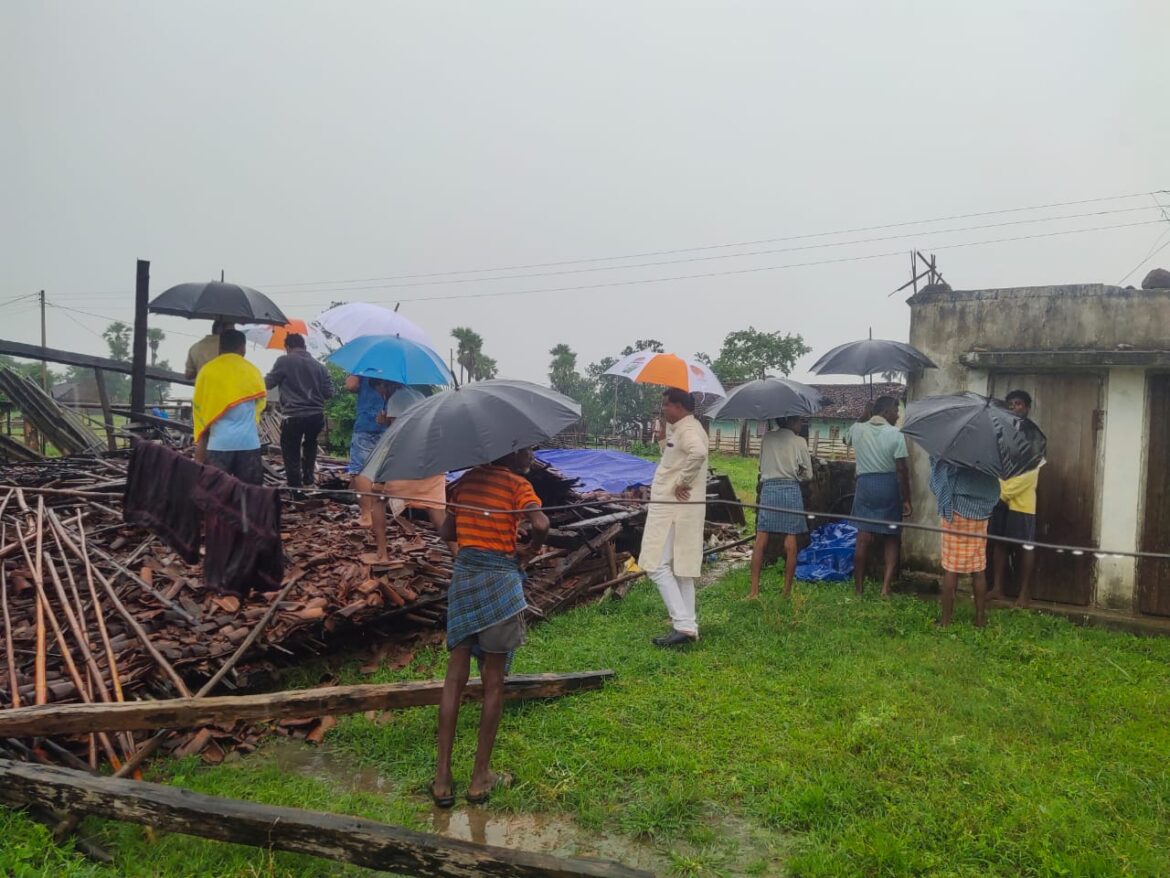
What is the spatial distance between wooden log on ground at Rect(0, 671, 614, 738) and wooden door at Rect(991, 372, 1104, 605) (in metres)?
5.74

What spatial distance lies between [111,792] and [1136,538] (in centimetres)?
816

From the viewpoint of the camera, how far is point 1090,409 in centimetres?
709

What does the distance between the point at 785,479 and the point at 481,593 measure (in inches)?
175

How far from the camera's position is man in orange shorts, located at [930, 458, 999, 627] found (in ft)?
20.3

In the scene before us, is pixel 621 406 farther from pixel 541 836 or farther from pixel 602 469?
pixel 541 836

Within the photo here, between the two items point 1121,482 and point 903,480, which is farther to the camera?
point 903,480

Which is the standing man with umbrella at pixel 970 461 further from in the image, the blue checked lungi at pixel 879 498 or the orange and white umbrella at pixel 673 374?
the orange and white umbrella at pixel 673 374

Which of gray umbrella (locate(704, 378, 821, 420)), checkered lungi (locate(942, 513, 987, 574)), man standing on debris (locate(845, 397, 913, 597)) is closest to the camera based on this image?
checkered lungi (locate(942, 513, 987, 574))

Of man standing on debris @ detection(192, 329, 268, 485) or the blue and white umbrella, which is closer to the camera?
man standing on debris @ detection(192, 329, 268, 485)

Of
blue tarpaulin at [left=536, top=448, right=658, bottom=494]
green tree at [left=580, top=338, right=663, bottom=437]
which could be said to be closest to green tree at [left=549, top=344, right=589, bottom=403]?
green tree at [left=580, top=338, right=663, bottom=437]

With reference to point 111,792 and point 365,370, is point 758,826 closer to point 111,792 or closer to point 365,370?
point 111,792

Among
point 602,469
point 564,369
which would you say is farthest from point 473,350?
point 602,469

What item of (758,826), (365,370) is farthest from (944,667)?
(365,370)

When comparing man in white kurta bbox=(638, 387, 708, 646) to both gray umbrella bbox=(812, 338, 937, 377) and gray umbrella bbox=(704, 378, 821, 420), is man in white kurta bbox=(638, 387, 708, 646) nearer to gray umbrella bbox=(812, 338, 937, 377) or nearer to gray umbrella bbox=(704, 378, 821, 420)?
gray umbrella bbox=(704, 378, 821, 420)
